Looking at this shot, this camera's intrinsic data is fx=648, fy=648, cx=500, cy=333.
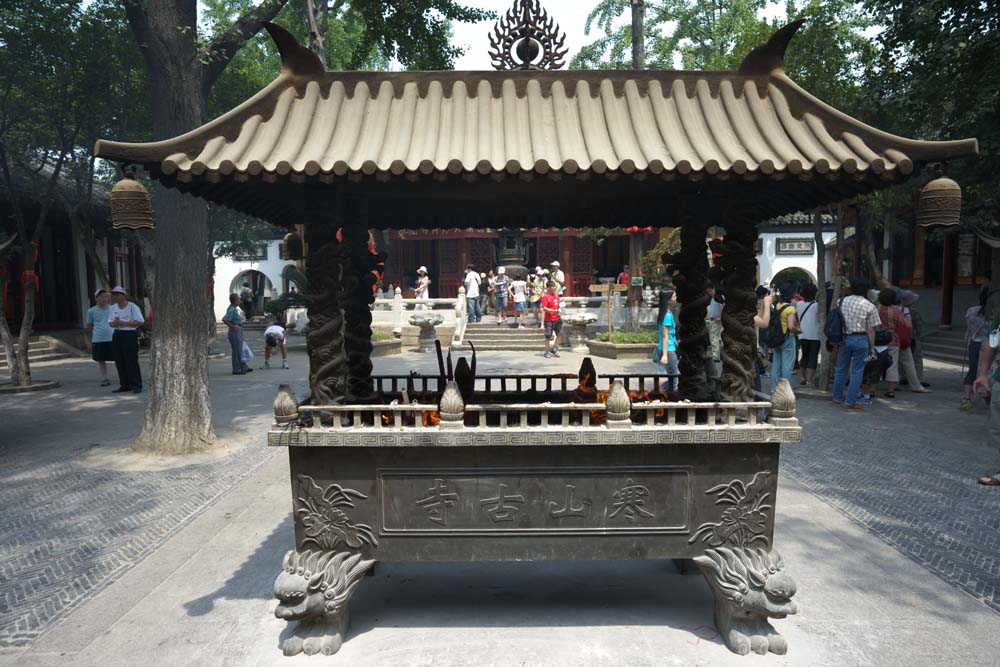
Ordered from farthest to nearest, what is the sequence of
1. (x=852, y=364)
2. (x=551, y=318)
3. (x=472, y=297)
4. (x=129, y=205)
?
(x=472, y=297)
(x=551, y=318)
(x=852, y=364)
(x=129, y=205)

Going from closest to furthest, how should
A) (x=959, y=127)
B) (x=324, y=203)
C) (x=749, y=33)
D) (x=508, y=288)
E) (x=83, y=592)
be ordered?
(x=324, y=203), (x=83, y=592), (x=959, y=127), (x=749, y=33), (x=508, y=288)

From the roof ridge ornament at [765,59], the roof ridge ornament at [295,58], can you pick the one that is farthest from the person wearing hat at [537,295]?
the roof ridge ornament at [295,58]

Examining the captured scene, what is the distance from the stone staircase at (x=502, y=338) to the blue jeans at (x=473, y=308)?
1028mm

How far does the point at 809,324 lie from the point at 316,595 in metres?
10.9

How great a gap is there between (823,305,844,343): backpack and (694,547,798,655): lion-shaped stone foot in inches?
306

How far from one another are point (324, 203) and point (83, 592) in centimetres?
348

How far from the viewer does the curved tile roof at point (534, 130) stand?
380cm

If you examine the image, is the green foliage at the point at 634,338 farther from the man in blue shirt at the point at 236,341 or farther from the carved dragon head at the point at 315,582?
the carved dragon head at the point at 315,582

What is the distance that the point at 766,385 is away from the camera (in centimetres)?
1171

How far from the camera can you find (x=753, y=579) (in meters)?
3.99

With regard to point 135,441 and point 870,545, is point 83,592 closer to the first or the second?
point 135,441

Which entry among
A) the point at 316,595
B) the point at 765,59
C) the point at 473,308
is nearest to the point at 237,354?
the point at 473,308

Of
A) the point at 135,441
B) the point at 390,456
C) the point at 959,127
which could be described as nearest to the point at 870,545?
the point at 390,456

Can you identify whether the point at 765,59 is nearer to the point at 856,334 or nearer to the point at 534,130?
the point at 534,130
